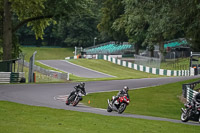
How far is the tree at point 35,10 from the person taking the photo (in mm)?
38938

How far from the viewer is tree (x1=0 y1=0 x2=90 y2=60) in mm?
38938

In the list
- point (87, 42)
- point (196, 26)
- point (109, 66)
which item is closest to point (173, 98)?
point (196, 26)

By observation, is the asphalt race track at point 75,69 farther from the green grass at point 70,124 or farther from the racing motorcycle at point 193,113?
the racing motorcycle at point 193,113

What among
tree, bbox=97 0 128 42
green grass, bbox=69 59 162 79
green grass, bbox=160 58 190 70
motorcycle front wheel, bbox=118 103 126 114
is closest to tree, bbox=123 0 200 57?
motorcycle front wheel, bbox=118 103 126 114

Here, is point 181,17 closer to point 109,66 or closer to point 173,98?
point 173,98

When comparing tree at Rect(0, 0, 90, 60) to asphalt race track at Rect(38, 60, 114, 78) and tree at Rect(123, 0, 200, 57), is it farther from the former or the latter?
asphalt race track at Rect(38, 60, 114, 78)

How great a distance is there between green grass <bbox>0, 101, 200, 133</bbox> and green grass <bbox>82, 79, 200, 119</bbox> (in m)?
4.57

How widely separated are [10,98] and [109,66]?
39773mm

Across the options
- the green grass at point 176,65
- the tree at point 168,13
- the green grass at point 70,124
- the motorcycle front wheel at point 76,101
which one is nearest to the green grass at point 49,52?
the green grass at point 176,65

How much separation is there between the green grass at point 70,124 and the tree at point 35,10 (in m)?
21.7

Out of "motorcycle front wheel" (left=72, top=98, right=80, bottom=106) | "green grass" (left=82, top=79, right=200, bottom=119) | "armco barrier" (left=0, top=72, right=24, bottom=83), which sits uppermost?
"armco barrier" (left=0, top=72, right=24, bottom=83)

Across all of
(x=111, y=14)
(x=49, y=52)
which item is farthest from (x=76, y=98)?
(x=49, y=52)

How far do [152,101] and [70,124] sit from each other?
12475mm

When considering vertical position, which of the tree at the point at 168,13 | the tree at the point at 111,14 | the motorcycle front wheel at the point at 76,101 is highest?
the tree at the point at 111,14
